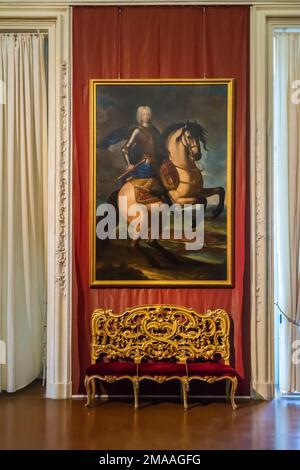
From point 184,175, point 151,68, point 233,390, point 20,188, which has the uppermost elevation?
point 151,68

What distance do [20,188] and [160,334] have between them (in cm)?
270

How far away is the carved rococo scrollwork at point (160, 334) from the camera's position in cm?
641

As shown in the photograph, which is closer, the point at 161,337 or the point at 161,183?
the point at 161,337

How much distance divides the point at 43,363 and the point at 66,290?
4.30 feet

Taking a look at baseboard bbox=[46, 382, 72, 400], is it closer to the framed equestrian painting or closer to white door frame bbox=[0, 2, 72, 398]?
white door frame bbox=[0, 2, 72, 398]

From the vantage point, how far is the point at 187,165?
661 cm

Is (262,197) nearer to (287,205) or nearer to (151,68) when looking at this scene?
(287,205)

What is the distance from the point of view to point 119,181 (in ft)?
21.7

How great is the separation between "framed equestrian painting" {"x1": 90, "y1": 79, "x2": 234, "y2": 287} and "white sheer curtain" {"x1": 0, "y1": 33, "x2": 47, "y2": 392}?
0.83 meters

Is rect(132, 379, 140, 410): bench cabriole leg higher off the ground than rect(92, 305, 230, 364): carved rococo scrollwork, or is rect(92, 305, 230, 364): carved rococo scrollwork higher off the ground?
rect(92, 305, 230, 364): carved rococo scrollwork

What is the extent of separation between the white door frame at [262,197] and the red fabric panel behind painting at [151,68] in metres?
0.11

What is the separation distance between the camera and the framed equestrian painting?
6.60 meters

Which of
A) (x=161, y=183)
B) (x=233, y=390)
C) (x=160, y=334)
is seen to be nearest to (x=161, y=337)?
(x=160, y=334)

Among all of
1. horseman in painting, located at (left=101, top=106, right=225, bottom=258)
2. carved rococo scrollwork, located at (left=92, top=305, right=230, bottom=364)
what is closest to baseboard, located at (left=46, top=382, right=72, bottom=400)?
carved rococo scrollwork, located at (left=92, top=305, right=230, bottom=364)
